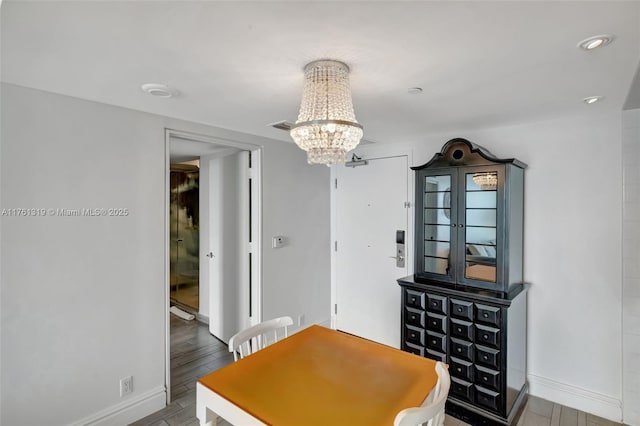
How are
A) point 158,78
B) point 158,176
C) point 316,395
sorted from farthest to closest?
1. point 158,176
2. point 158,78
3. point 316,395

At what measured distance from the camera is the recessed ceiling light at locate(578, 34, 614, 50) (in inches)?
52.2

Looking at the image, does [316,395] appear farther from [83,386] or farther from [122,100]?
[122,100]

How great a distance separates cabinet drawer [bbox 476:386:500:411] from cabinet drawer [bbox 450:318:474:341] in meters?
0.36

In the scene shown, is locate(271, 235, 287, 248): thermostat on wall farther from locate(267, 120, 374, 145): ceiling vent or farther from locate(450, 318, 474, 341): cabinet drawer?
locate(450, 318, 474, 341): cabinet drawer

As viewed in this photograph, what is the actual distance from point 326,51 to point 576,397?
3.08m

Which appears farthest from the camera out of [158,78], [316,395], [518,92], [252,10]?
[518,92]

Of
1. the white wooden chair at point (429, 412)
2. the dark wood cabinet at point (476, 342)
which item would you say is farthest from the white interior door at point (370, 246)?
the white wooden chair at point (429, 412)

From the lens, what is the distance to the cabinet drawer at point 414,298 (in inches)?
108

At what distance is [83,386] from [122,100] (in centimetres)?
188

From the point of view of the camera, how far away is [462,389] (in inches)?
98.2

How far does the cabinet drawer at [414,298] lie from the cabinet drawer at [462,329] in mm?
271

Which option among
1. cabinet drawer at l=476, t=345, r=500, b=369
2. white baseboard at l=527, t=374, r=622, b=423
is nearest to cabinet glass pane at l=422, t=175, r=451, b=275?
cabinet drawer at l=476, t=345, r=500, b=369

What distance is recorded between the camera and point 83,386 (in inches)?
83.8

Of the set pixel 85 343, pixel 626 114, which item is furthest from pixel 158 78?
pixel 626 114
